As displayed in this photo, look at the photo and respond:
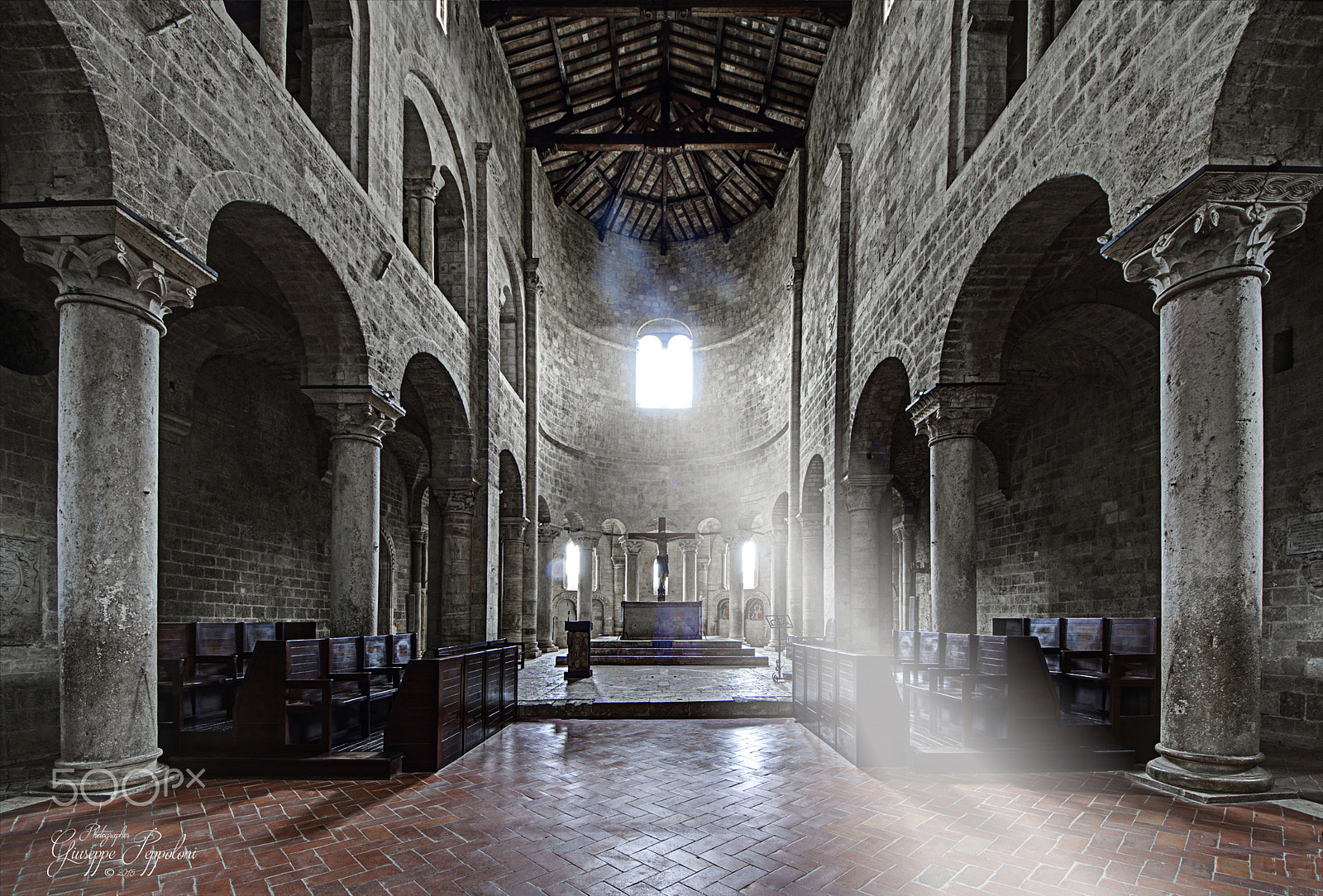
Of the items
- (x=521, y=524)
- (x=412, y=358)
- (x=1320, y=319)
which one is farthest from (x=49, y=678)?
(x=1320, y=319)

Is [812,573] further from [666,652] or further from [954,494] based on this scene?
[954,494]

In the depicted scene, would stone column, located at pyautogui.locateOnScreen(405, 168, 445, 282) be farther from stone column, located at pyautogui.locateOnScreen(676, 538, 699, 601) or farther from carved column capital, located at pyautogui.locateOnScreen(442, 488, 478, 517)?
stone column, located at pyautogui.locateOnScreen(676, 538, 699, 601)

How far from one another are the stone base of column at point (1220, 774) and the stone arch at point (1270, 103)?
3.71 m

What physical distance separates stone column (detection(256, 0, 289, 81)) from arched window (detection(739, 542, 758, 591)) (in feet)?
57.1

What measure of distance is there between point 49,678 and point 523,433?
11.0 meters

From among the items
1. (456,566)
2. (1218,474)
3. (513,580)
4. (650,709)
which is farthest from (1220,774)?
(513,580)

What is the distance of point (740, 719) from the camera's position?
8391mm

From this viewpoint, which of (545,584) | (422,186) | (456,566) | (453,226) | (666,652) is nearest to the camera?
(422,186)

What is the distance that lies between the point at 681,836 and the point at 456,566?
30.2ft

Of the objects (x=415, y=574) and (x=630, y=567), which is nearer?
(x=415, y=574)

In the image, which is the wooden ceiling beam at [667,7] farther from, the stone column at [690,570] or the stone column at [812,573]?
the stone column at [690,570]

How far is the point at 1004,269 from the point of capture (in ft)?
25.8

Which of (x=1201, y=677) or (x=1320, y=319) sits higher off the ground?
(x=1320, y=319)

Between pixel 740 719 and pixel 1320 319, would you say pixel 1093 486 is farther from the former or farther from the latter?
pixel 740 719
